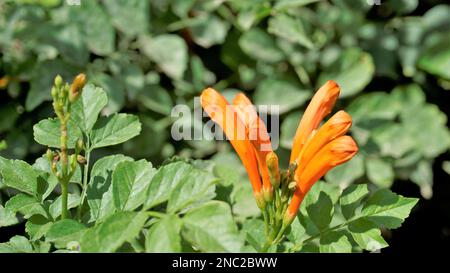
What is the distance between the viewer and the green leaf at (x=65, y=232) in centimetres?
87

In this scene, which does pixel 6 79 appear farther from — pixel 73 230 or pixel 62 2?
pixel 73 230

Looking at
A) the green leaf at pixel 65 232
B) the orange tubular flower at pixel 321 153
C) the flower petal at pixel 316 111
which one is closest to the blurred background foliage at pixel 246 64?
the flower petal at pixel 316 111

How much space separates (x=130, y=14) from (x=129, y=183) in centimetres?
108

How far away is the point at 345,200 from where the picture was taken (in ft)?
3.51

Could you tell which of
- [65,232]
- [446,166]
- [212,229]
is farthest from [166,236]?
[446,166]

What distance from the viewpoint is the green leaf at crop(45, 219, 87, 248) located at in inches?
34.3

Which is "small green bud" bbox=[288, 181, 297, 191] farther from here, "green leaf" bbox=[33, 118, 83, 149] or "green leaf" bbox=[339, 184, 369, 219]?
"green leaf" bbox=[33, 118, 83, 149]

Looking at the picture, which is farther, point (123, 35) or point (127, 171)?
point (123, 35)

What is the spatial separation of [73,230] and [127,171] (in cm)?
12

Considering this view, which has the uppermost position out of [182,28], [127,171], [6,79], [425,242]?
[182,28]

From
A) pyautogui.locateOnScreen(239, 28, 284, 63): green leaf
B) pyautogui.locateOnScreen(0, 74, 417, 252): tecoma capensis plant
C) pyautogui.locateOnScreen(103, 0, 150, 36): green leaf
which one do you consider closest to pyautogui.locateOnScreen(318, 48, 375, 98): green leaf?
pyautogui.locateOnScreen(239, 28, 284, 63): green leaf

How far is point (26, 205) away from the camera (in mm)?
→ 997
